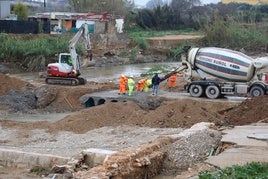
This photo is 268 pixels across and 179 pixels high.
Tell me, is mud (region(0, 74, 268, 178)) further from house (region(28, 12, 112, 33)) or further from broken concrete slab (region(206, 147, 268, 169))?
house (region(28, 12, 112, 33))

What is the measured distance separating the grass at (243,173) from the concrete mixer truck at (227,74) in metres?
15.4

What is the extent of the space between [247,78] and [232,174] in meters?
16.7

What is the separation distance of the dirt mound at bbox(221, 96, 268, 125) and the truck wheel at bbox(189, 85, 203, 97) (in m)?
4.44

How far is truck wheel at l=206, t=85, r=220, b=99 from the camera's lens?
26953 millimetres

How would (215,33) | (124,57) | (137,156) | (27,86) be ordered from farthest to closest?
(215,33) → (124,57) → (27,86) → (137,156)

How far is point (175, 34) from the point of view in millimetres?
83688

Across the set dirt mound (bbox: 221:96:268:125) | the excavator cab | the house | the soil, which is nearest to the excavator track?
the excavator cab

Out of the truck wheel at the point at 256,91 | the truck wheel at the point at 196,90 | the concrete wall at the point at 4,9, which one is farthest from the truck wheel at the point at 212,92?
the concrete wall at the point at 4,9

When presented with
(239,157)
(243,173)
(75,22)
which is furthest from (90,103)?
(75,22)

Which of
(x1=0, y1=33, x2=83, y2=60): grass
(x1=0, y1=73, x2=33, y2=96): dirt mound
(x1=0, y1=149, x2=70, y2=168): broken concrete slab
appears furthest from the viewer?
(x1=0, y1=33, x2=83, y2=60): grass

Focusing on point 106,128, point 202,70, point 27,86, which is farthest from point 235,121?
point 27,86

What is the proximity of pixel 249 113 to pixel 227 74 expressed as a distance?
5532 millimetres

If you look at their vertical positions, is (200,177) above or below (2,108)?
above

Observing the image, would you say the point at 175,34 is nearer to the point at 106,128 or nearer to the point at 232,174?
the point at 106,128
